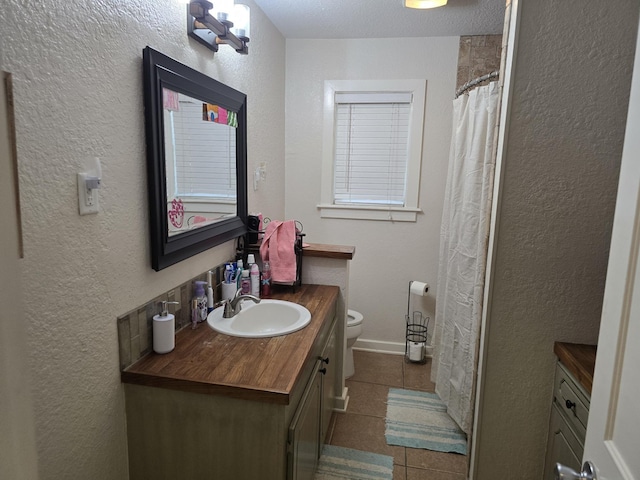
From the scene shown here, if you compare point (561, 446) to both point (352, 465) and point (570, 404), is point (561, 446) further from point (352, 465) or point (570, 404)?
point (352, 465)

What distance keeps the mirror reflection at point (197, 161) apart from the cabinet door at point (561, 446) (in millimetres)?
1595

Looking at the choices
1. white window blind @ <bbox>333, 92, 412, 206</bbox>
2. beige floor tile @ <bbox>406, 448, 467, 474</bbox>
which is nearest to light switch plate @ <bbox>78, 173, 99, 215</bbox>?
beige floor tile @ <bbox>406, 448, 467, 474</bbox>

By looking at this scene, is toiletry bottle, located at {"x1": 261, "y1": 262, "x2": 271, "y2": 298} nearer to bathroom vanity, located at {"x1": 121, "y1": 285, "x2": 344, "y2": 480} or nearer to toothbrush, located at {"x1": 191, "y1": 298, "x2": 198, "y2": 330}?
toothbrush, located at {"x1": 191, "y1": 298, "x2": 198, "y2": 330}

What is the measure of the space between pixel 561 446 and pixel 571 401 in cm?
20

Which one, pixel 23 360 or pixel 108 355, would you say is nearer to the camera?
pixel 23 360

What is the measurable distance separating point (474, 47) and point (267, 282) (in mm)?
2118

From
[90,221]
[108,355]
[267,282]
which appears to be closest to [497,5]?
[267,282]

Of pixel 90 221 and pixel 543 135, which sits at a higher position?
pixel 543 135

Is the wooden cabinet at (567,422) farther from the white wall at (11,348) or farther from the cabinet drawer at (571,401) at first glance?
the white wall at (11,348)

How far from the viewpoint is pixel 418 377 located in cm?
302

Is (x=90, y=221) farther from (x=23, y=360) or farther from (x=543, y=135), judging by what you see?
(x=543, y=135)

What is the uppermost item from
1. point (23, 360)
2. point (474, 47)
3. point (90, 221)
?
point (474, 47)

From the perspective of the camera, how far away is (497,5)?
242cm

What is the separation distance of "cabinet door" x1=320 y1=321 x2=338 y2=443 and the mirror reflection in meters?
0.82
